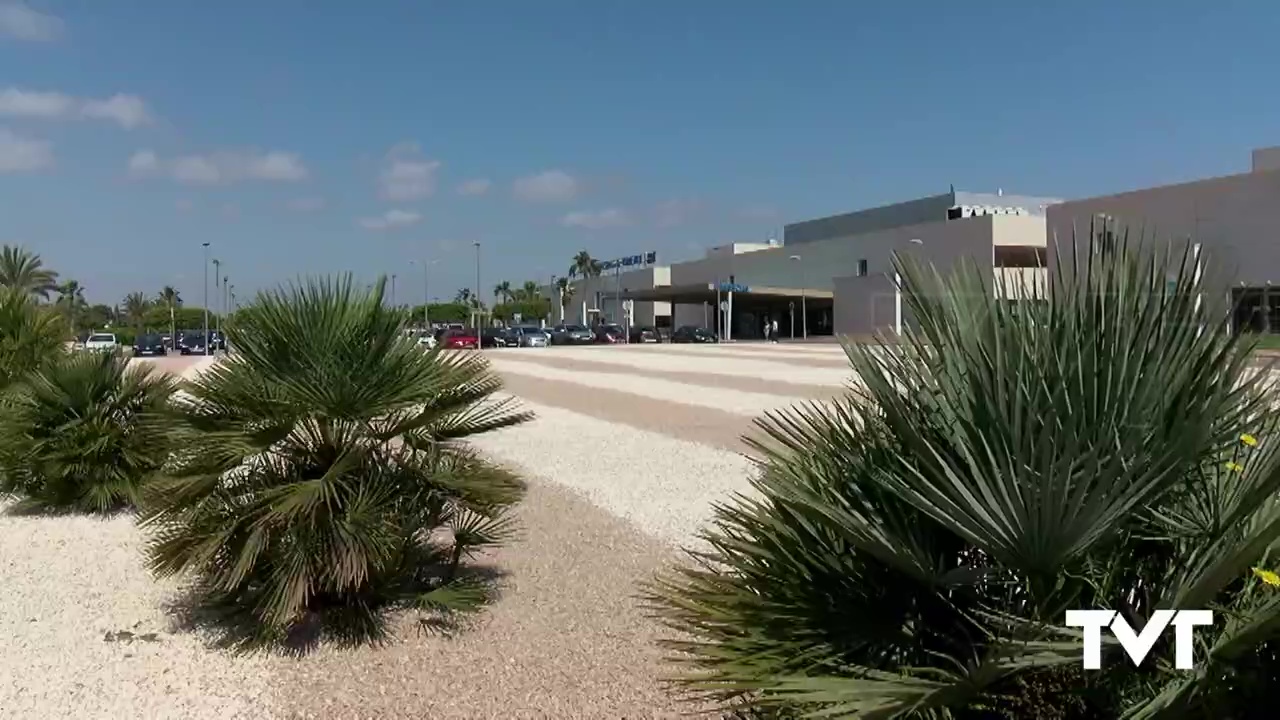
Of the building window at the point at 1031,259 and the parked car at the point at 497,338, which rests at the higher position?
the building window at the point at 1031,259

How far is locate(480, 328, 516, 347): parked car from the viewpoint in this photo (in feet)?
231

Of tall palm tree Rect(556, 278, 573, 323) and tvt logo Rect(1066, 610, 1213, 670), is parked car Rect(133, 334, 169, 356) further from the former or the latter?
tall palm tree Rect(556, 278, 573, 323)

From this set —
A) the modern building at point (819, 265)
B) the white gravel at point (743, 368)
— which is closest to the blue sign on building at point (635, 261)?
the modern building at point (819, 265)

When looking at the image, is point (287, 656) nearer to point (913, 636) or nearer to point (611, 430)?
point (913, 636)

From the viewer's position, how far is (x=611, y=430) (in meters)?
16.6

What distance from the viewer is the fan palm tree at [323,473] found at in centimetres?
524

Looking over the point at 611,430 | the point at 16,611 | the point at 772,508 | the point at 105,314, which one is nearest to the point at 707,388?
the point at 611,430

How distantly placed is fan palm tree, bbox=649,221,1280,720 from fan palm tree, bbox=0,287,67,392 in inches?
419

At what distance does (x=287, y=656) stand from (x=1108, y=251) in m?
Result: 4.58

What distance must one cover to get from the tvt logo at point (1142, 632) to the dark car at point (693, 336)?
233 ft

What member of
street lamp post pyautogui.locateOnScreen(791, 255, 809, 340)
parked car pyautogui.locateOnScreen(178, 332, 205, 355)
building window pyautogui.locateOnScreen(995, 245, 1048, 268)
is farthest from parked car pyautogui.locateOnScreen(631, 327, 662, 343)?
building window pyautogui.locateOnScreen(995, 245, 1048, 268)

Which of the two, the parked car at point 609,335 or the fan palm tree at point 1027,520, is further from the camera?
the parked car at point 609,335

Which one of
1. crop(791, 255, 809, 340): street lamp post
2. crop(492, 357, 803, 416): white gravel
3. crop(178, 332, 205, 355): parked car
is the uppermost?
crop(791, 255, 809, 340): street lamp post

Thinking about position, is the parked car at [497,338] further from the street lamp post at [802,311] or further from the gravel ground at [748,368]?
the gravel ground at [748,368]
